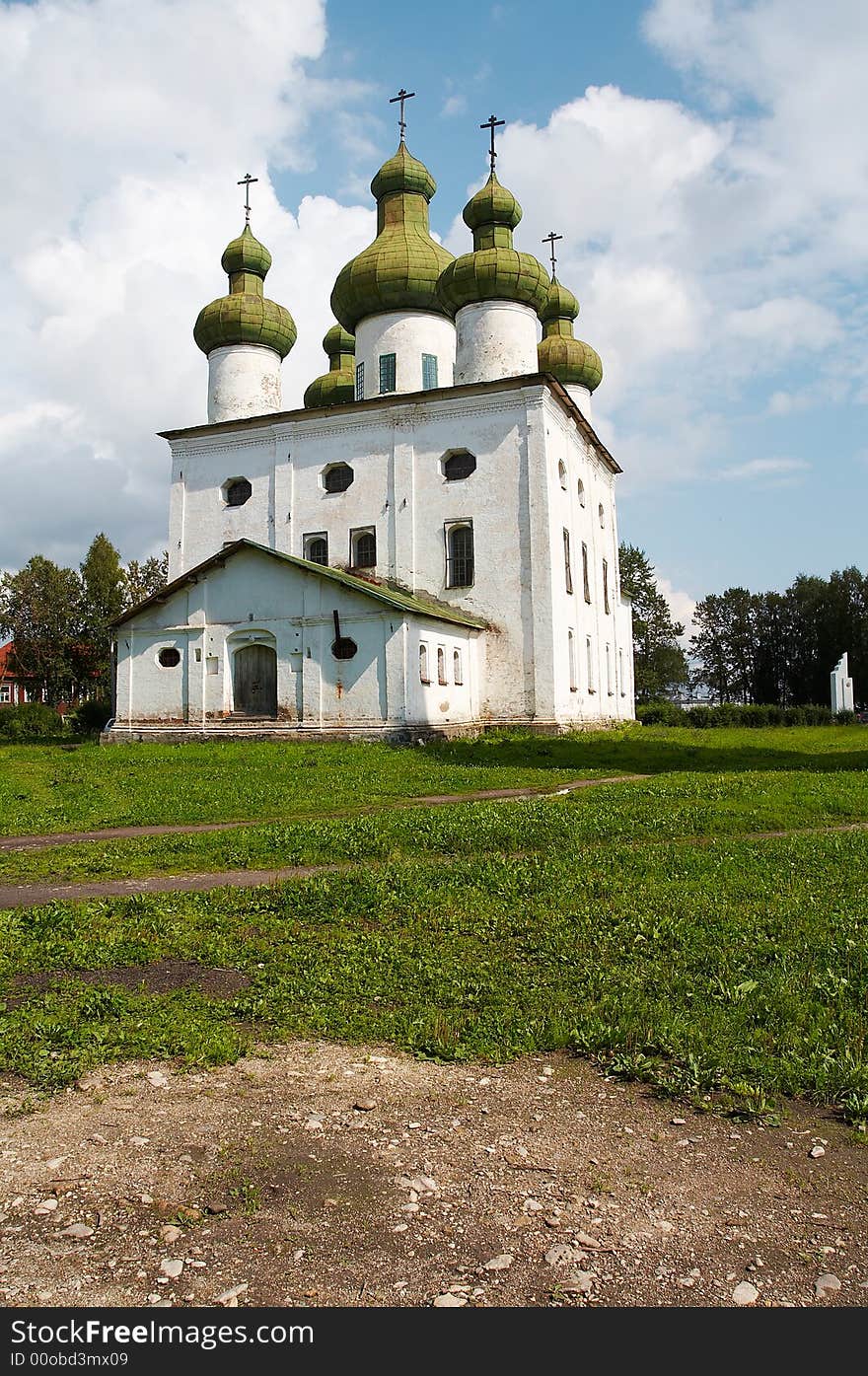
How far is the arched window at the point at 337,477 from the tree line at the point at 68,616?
2383 cm

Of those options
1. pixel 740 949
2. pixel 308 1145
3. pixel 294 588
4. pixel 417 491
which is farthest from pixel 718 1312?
pixel 417 491

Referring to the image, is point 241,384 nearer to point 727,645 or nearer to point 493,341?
point 493,341

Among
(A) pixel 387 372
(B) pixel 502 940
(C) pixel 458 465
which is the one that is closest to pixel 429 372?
(A) pixel 387 372

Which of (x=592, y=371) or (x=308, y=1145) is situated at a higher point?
(x=592, y=371)

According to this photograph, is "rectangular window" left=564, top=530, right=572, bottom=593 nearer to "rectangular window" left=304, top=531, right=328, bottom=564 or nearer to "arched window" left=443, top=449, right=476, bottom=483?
"arched window" left=443, top=449, right=476, bottom=483

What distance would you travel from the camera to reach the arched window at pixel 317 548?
3159 centimetres

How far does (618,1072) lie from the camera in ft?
14.7

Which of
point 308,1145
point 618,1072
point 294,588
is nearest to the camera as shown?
point 308,1145

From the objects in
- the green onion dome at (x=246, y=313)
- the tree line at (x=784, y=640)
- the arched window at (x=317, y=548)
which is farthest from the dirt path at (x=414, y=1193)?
the tree line at (x=784, y=640)

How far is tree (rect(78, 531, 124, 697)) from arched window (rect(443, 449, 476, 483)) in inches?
1168

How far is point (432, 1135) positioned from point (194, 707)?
24.2 meters

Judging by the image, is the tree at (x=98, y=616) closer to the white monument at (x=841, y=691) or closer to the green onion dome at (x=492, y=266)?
the green onion dome at (x=492, y=266)

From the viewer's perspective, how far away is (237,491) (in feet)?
109

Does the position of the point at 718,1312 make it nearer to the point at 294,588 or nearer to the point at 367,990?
the point at 367,990
